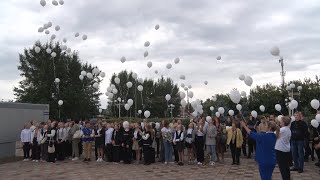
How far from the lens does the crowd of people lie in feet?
43.6

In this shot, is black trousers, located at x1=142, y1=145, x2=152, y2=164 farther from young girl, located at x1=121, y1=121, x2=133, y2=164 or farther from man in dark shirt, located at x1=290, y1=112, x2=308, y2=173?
man in dark shirt, located at x1=290, y1=112, x2=308, y2=173

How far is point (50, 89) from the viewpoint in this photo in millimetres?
32031

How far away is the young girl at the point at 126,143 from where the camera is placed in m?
14.3

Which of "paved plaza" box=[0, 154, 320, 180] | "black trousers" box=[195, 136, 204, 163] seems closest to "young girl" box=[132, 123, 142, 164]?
"paved plaza" box=[0, 154, 320, 180]

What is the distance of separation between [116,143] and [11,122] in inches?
219

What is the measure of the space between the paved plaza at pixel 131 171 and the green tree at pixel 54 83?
59.9 feet

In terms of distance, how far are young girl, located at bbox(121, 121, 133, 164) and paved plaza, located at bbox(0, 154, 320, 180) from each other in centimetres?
40

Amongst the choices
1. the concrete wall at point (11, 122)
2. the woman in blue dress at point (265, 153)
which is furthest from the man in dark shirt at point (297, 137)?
the concrete wall at point (11, 122)

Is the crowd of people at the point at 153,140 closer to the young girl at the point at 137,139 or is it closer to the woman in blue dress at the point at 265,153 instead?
the young girl at the point at 137,139

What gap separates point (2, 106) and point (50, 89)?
52.6ft

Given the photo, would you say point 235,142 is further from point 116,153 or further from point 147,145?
point 116,153

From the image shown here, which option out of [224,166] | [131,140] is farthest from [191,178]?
[131,140]

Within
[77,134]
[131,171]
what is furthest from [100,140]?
[131,171]

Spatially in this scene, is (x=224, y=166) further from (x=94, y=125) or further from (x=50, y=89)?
(x=50, y=89)
